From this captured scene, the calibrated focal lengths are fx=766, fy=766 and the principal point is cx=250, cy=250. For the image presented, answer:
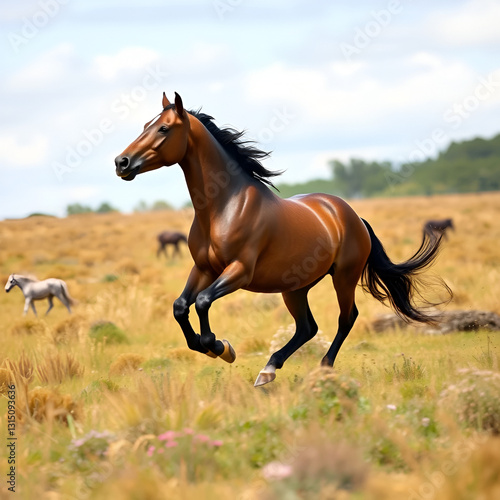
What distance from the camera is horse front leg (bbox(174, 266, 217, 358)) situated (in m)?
6.93

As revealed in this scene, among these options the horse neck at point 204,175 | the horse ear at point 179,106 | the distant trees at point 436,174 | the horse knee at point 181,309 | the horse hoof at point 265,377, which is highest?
the distant trees at point 436,174

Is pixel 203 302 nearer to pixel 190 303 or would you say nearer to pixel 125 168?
pixel 190 303

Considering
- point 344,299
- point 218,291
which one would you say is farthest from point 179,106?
point 344,299

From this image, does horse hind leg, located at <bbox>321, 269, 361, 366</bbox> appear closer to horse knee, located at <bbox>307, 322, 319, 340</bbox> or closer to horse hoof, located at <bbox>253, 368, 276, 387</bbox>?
horse knee, located at <bbox>307, 322, 319, 340</bbox>

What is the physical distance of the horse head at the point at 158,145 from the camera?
657 centimetres

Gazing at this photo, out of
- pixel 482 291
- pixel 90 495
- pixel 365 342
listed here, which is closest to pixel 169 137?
pixel 90 495

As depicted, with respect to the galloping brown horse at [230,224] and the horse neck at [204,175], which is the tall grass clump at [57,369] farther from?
the horse neck at [204,175]

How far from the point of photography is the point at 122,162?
21.4 ft

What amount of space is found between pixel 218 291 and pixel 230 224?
659mm

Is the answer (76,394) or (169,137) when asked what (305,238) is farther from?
(76,394)

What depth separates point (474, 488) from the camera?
3969 millimetres

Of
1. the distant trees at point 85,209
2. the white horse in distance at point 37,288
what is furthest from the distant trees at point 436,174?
the white horse in distance at point 37,288

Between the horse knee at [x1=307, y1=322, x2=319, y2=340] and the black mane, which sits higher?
the black mane

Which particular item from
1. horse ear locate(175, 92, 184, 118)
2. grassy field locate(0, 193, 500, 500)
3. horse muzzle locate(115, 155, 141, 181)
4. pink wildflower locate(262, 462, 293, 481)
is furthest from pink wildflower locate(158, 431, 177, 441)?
horse ear locate(175, 92, 184, 118)
